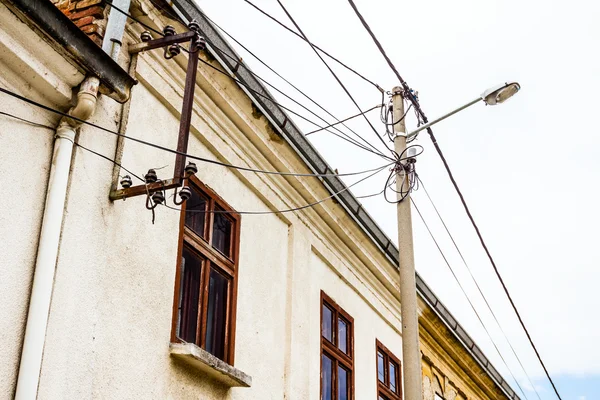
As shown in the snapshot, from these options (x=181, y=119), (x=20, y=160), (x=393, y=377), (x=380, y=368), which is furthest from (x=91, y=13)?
(x=393, y=377)

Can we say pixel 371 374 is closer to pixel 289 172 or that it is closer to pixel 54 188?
pixel 289 172

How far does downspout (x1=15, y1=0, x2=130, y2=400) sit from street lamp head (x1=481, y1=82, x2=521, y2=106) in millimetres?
4777

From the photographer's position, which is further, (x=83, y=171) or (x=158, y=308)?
(x=158, y=308)

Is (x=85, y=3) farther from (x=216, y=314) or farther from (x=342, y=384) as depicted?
(x=342, y=384)

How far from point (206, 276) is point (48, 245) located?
2420 mm

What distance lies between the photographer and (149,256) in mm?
7336

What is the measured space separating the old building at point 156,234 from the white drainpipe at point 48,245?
0.04ft

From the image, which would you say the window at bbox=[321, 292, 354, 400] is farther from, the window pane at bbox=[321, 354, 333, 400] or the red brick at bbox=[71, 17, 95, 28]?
the red brick at bbox=[71, 17, 95, 28]

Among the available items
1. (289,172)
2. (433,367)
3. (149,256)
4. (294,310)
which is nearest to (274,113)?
(289,172)

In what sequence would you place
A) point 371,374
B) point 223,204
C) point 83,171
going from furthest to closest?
point 371,374 < point 223,204 < point 83,171

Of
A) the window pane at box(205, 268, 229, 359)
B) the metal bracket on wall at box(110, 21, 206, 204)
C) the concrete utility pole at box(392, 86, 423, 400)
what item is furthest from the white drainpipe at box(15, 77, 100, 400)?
the concrete utility pole at box(392, 86, 423, 400)

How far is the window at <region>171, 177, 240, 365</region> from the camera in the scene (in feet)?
25.9

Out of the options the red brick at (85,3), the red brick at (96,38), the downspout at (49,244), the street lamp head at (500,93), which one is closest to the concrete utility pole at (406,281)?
the street lamp head at (500,93)

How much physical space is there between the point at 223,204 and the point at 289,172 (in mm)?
1638
